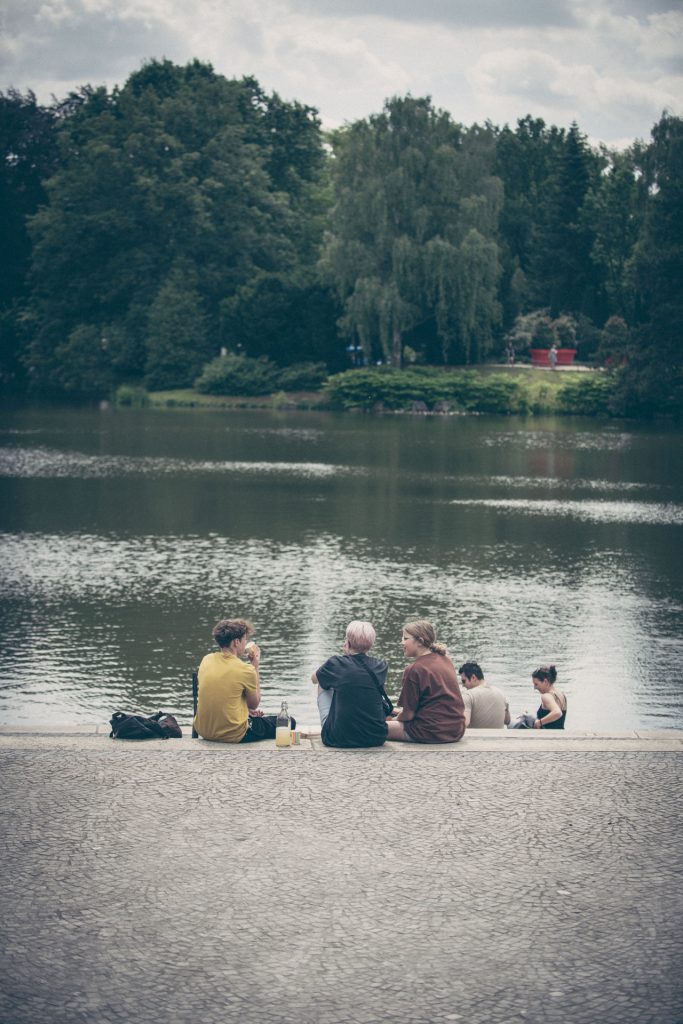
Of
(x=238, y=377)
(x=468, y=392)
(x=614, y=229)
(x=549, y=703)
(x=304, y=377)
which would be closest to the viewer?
(x=549, y=703)

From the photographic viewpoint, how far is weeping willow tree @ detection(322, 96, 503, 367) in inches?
2613

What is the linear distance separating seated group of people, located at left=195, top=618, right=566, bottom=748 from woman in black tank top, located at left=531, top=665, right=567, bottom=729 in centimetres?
Answer: 162

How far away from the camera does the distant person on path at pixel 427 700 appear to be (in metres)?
9.38

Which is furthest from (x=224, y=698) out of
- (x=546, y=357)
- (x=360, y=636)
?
(x=546, y=357)

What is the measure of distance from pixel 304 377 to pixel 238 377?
393cm

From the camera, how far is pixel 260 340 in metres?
76.4

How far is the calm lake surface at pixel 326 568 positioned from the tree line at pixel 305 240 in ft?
80.5

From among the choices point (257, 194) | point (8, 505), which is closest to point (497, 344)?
point (257, 194)

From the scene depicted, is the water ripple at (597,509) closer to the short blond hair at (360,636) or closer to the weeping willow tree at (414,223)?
the short blond hair at (360,636)

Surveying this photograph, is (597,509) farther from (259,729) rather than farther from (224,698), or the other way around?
(224,698)

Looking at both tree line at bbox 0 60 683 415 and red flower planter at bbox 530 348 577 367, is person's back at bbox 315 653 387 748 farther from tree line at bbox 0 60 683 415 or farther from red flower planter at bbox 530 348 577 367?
red flower planter at bbox 530 348 577 367

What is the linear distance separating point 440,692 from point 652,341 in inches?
2315

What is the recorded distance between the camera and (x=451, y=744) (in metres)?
9.39

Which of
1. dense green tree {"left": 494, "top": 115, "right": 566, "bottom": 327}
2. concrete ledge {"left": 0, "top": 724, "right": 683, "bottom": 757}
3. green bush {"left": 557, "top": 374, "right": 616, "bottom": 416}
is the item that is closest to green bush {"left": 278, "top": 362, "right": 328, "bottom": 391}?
dense green tree {"left": 494, "top": 115, "right": 566, "bottom": 327}
